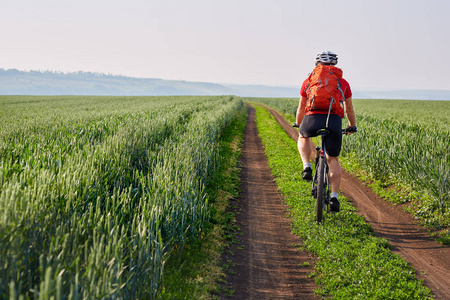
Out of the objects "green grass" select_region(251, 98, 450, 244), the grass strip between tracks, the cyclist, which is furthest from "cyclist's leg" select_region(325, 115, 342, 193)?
"green grass" select_region(251, 98, 450, 244)

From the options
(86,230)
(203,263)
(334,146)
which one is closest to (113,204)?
(86,230)

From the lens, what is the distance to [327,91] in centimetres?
528

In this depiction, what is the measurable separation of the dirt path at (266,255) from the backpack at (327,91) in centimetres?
237

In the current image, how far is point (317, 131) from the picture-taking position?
543 cm

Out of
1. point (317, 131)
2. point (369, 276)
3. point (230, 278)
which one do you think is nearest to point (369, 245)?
point (369, 276)

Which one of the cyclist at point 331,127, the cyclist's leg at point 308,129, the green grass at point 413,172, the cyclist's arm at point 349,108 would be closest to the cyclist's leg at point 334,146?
the cyclist at point 331,127

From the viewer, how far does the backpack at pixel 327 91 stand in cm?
528

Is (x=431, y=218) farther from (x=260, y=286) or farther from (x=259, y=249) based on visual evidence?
(x=260, y=286)

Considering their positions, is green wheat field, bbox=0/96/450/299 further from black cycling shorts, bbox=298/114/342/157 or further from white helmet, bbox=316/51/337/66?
white helmet, bbox=316/51/337/66

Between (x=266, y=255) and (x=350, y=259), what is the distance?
4.12 ft

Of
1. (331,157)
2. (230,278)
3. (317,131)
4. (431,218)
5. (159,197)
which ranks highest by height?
(317,131)

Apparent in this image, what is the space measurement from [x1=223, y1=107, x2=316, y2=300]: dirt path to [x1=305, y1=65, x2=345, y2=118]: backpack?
237cm

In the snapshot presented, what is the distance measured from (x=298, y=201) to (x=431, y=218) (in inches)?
104

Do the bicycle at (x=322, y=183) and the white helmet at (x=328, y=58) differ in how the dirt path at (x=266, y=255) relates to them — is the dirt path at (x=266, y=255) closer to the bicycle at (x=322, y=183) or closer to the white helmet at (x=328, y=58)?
the bicycle at (x=322, y=183)
